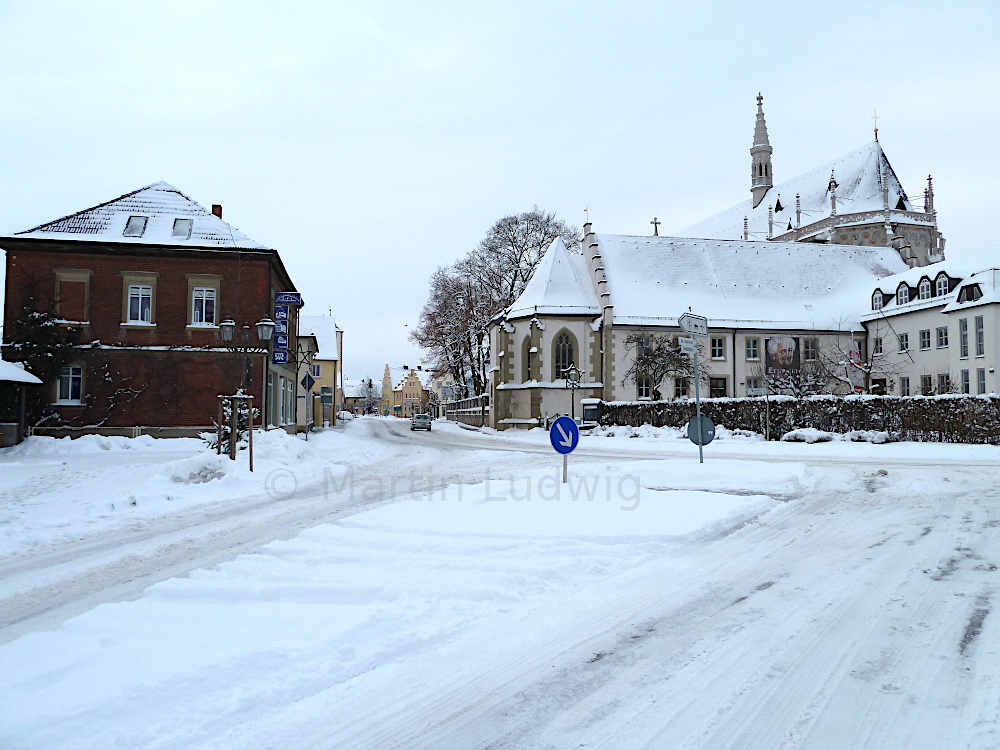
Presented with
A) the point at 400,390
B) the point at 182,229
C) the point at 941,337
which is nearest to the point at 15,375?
the point at 182,229

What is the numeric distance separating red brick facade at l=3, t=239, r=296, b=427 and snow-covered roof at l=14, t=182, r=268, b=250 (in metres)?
0.38

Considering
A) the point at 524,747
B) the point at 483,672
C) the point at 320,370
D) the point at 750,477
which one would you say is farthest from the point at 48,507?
the point at 320,370

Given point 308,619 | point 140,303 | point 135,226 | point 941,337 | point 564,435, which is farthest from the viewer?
point 941,337

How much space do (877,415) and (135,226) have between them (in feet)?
95.6

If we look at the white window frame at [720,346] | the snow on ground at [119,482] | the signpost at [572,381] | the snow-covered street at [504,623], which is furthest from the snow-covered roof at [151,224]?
the white window frame at [720,346]

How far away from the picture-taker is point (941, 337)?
4262cm

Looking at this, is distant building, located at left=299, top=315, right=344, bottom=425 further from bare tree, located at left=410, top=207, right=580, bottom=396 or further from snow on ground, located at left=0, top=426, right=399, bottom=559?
snow on ground, located at left=0, top=426, right=399, bottom=559

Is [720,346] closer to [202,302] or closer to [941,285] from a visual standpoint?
[941,285]

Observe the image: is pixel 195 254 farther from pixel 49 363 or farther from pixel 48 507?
pixel 48 507

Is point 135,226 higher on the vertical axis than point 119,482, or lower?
higher

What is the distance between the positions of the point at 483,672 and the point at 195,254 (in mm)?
29074

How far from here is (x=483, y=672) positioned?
14.6 ft

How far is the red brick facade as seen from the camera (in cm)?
2888

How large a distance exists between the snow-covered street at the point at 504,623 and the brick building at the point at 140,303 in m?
19.1
